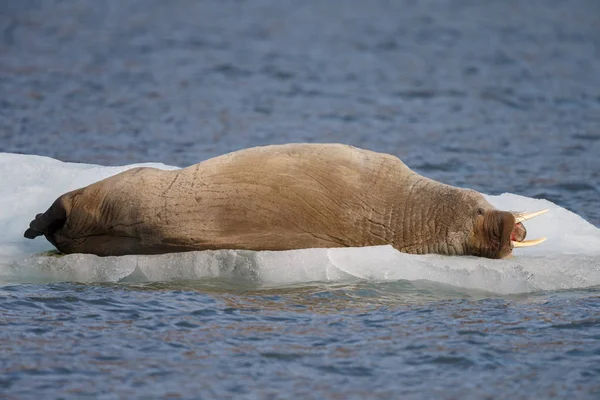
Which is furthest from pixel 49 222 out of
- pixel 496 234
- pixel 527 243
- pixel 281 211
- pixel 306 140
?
pixel 306 140

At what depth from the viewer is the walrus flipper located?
9992 millimetres

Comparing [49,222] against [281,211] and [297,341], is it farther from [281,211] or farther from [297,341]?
[297,341]

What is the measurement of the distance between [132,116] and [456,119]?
4724 mm

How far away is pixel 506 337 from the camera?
8664 mm

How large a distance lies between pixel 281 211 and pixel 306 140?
7.88 m

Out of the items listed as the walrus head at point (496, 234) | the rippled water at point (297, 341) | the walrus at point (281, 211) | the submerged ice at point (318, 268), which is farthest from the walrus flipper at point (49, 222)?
the walrus head at point (496, 234)

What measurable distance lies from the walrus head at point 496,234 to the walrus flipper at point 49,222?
3199mm

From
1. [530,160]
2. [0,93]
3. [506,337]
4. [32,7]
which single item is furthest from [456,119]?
[32,7]

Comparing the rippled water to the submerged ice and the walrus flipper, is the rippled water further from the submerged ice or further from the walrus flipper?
the walrus flipper

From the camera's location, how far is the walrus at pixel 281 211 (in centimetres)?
970

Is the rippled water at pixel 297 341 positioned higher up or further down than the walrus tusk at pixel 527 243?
further down

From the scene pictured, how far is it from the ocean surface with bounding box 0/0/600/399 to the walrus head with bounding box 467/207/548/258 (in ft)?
0.59

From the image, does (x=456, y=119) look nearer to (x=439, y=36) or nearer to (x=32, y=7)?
(x=439, y=36)

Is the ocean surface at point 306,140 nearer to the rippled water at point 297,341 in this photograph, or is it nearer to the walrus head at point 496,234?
the rippled water at point 297,341
